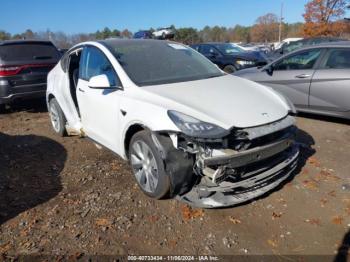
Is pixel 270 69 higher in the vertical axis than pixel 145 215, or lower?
higher

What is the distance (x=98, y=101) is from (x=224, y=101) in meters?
1.69

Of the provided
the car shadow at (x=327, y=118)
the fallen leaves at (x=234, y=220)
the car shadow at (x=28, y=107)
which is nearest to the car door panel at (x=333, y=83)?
the car shadow at (x=327, y=118)

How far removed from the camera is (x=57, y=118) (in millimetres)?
5891

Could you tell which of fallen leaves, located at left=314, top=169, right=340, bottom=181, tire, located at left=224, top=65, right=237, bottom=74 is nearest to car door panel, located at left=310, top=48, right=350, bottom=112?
fallen leaves, located at left=314, top=169, right=340, bottom=181

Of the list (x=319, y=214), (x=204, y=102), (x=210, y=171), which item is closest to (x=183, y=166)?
(x=210, y=171)

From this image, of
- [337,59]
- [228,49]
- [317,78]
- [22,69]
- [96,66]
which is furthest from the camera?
[228,49]

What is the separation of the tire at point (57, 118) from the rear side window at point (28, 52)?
2339mm

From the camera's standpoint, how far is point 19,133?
6.37m

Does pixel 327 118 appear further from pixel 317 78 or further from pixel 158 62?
pixel 158 62

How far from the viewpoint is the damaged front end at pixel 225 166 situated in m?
2.96

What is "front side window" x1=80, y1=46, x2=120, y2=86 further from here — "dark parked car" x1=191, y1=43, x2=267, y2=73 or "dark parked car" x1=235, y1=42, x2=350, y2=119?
"dark parked car" x1=191, y1=43, x2=267, y2=73

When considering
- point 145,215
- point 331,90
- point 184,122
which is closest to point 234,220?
point 145,215

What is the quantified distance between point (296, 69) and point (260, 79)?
838 millimetres

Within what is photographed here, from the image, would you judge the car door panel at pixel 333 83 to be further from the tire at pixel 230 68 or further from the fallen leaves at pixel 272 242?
the tire at pixel 230 68
